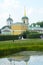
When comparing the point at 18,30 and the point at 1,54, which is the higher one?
the point at 1,54

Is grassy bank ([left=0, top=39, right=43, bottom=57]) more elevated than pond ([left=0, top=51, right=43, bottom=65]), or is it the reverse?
pond ([left=0, top=51, right=43, bottom=65])

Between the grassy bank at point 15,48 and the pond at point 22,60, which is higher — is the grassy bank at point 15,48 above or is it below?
below

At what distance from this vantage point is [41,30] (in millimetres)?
80312

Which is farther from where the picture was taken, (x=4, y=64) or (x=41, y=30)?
(x=41, y=30)

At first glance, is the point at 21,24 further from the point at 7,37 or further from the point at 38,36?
the point at 7,37

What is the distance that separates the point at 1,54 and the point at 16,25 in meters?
59.6

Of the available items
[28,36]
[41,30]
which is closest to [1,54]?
[28,36]

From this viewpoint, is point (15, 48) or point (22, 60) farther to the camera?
point (15, 48)

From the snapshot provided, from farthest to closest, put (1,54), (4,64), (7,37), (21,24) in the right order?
(21,24) < (7,37) < (1,54) < (4,64)

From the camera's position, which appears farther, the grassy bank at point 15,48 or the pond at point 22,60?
the grassy bank at point 15,48

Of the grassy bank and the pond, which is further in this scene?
the grassy bank

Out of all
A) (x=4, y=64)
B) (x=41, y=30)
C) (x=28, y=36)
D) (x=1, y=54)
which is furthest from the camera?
(x=41, y=30)

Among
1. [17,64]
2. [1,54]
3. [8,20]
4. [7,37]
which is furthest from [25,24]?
[17,64]

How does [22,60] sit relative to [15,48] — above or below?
above
